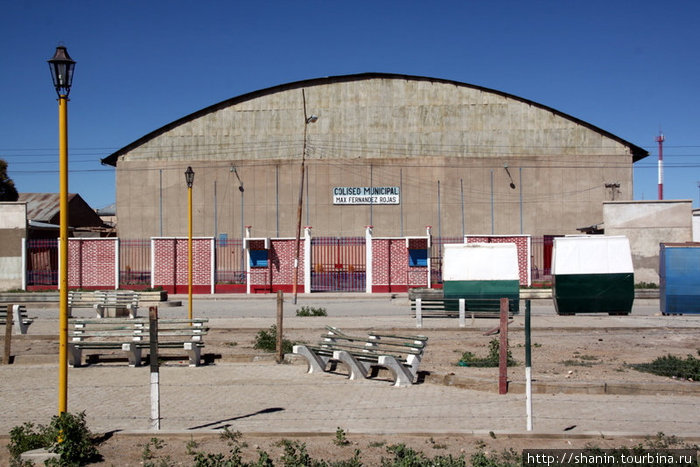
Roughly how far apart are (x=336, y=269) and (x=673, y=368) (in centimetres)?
2620

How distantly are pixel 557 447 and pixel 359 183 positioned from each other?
40.4 meters

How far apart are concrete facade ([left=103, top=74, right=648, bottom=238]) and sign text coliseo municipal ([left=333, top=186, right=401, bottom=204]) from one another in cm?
27

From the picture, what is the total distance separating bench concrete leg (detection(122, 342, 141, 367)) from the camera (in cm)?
1229

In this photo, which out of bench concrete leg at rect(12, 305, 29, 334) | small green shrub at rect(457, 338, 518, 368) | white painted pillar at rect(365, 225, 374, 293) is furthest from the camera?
white painted pillar at rect(365, 225, 374, 293)

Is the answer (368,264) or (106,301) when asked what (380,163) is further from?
(106,301)

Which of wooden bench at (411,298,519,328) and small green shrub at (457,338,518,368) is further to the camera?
wooden bench at (411,298,519,328)

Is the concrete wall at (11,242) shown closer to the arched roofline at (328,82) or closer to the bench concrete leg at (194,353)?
the arched roofline at (328,82)

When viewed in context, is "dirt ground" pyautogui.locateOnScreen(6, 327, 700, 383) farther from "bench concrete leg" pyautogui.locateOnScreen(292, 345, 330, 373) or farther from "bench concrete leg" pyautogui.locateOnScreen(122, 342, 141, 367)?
"bench concrete leg" pyautogui.locateOnScreen(292, 345, 330, 373)

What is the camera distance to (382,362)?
10539mm

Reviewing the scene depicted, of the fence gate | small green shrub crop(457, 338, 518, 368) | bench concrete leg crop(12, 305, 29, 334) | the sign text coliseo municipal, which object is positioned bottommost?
small green shrub crop(457, 338, 518, 368)

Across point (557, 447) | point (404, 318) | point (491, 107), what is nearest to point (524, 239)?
point (404, 318)

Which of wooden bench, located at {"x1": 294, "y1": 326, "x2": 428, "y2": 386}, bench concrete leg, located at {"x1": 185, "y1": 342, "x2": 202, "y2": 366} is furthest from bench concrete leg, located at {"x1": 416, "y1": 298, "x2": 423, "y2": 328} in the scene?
bench concrete leg, located at {"x1": 185, "y1": 342, "x2": 202, "y2": 366}

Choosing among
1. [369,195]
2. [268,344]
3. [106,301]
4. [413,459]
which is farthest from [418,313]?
[369,195]

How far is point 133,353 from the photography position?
1252cm
